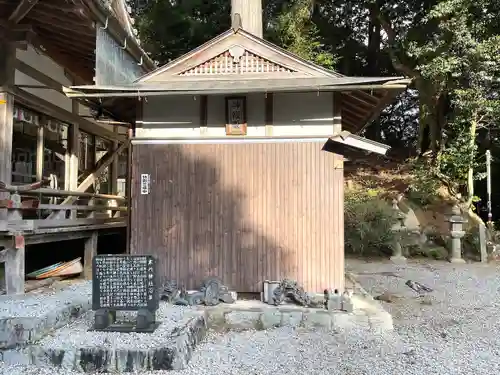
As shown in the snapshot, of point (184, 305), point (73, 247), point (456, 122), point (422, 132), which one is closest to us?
point (184, 305)

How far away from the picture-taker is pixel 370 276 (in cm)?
1112

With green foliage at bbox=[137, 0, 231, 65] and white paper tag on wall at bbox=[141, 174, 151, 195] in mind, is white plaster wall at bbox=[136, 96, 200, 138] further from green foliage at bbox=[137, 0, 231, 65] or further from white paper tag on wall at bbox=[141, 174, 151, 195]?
green foliage at bbox=[137, 0, 231, 65]

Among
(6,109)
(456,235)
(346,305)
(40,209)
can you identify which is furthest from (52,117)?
(456,235)

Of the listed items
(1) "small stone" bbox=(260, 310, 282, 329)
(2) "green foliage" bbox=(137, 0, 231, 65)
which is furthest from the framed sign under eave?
(2) "green foliage" bbox=(137, 0, 231, 65)

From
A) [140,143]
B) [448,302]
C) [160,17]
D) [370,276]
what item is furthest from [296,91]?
[160,17]

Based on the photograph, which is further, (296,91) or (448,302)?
(448,302)

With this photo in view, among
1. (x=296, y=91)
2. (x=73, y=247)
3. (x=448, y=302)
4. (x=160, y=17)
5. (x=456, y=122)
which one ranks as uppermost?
(x=160, y=17)

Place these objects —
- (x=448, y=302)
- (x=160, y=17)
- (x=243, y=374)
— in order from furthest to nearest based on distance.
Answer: (x=160, y=17), (x=448, y=302), (x=243, y=374)

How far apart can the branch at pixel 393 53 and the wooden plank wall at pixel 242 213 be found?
13651 mm

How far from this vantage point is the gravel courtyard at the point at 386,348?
15.6 feet

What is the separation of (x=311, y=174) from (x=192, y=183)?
6.21 ft

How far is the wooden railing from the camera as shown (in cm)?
688

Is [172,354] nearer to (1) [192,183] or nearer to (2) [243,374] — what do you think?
(2) [243,374]

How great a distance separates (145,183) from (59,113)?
Result: 3486mm
